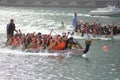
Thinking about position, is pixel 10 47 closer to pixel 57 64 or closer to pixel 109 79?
pixel 57 64

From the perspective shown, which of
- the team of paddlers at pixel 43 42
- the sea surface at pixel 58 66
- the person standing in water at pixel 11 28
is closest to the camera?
the sea surface at pixel 58 66

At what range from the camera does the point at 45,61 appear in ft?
123

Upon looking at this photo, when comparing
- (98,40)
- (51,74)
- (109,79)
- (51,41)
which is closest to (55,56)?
(51,41)

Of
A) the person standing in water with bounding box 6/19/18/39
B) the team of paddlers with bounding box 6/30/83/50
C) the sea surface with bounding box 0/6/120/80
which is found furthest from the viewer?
the person standing in water with bounding box 6/19/18/39

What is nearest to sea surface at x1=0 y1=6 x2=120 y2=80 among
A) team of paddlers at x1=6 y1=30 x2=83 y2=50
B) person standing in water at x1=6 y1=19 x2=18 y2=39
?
team of paddlers at x1=6 y1=30 x2=83 y2=50

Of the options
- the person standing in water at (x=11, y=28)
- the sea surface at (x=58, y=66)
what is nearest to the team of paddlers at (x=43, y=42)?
the person standing in water at (x=11, y=28)

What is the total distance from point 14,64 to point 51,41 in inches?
180

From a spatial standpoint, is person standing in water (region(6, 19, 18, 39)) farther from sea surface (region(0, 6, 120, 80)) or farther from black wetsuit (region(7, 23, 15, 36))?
sea surface (region(0, 6, 120, 80))

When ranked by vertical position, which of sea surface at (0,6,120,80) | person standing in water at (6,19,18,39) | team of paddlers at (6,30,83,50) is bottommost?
sea surface at (0,6,120,80)

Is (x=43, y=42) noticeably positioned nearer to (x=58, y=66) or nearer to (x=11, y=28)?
(x=11, y=28)

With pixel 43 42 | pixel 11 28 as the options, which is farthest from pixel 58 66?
pixel 11 28

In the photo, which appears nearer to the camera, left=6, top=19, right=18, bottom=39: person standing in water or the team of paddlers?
the team of paddlers

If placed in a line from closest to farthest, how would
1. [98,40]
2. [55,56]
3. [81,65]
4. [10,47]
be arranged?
[81,65] → [55,56] → [10,47] → [98,40]

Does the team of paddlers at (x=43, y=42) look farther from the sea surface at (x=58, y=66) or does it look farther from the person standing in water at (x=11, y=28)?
the sea surface at (x=58, y=66)
